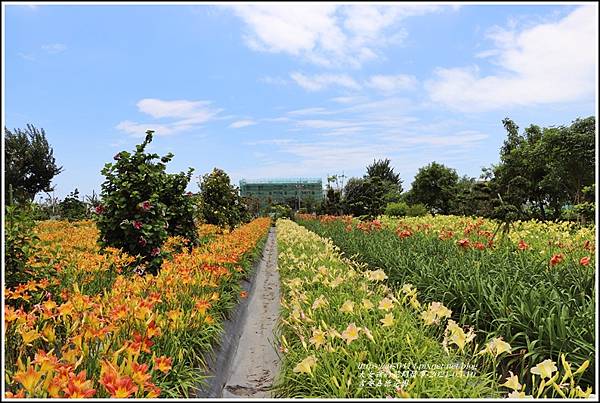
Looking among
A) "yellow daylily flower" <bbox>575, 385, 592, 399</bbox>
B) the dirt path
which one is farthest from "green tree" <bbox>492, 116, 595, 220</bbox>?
"yellow daylily flower" <bbox>575, 385, 592, 399</bbox>

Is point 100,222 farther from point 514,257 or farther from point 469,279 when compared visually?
point 514,257

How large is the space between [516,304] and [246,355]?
2.19 meters

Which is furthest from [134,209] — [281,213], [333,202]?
[281,213]

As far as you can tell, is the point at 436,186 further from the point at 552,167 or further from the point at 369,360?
the point at 369,360

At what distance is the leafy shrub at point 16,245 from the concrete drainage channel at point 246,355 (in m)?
1.61

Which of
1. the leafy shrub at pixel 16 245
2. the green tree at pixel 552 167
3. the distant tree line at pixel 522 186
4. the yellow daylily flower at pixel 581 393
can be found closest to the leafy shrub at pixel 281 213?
the distant tree line at pixel 522 186

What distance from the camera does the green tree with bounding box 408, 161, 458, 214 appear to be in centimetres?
2277

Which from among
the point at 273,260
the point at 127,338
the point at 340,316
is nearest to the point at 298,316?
the point at 340,316

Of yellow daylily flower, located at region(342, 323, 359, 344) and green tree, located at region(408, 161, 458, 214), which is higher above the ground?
green tree, located at region(408, 161, 458, 214)

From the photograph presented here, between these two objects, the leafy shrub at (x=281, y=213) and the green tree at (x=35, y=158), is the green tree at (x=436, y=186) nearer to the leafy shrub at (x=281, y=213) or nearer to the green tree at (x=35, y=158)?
the leafy shrub at (x=281, y=213)

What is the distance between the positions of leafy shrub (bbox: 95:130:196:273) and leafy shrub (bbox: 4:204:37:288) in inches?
85.9

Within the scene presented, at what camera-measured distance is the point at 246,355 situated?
374cm

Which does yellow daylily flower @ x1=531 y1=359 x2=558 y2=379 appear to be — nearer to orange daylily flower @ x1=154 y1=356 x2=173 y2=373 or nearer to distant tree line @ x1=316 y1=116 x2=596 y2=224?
orange daylily flower @ x1=154 y1=356 x2=173 y2=373

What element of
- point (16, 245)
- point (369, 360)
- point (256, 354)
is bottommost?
point (256, 354)
